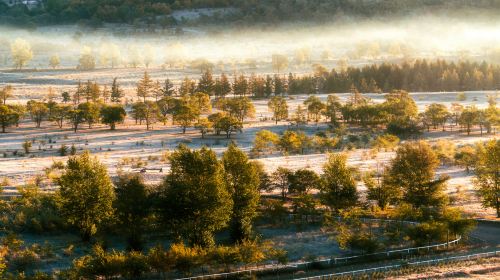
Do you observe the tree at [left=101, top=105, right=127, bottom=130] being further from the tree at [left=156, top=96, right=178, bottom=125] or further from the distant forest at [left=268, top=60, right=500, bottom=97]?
the distant forest at [left=268, top=60, right=500, bottom=97]

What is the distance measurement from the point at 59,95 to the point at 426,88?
6783cm

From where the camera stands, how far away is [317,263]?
2661cm

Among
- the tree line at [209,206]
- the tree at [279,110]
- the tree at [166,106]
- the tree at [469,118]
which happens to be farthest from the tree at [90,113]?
the tree at [469,118]

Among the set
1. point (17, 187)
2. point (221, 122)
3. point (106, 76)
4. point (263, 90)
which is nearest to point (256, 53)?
point (106, 76)

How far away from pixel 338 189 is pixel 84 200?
1400 cm

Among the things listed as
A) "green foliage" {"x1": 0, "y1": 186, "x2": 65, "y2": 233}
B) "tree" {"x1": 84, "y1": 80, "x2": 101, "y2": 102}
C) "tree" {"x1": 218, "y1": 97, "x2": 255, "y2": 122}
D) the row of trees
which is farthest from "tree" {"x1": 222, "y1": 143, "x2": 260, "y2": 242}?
"tree" {"x1": 84, "y1": 80, "x2": 101, "y2": 102}

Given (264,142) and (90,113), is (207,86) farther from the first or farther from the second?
(264,142)

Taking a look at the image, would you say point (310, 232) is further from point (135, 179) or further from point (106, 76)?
point (106, 76)

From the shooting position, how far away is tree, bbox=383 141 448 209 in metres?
33.5

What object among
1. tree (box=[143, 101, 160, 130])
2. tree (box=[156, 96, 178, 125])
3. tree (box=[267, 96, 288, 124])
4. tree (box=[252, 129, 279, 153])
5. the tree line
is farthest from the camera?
tree (box=[267, 96, 288, 124])

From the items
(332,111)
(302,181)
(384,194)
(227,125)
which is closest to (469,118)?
(332,111)

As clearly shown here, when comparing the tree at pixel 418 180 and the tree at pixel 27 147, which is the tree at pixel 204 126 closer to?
the tree at pixel 27 147

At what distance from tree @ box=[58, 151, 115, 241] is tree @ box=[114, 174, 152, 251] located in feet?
1.65

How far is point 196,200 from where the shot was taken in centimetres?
2903
